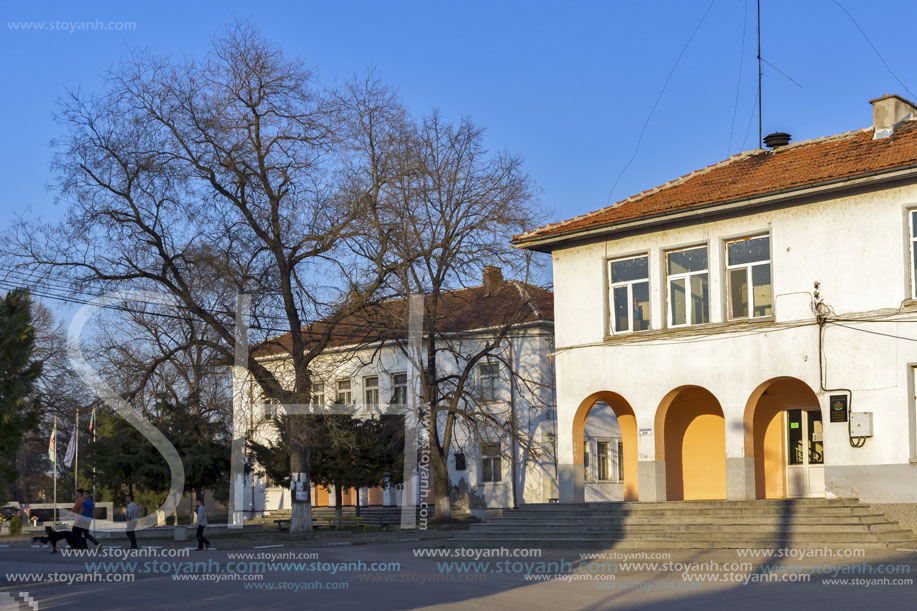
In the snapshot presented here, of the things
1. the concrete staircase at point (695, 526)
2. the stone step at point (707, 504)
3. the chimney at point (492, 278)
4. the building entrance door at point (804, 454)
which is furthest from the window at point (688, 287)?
the chimney at point (492, 278)

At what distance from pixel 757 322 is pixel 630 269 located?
390 cm

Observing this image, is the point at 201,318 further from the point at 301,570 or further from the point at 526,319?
the point at 526,319

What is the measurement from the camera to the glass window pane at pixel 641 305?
26016 millimetres

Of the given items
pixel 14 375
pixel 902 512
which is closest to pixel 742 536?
pixel 902 512

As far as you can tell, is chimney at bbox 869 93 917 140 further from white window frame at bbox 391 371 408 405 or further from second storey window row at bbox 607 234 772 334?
white window frame at bbox 391 371 408 405

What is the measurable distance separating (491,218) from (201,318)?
10308 millimetres

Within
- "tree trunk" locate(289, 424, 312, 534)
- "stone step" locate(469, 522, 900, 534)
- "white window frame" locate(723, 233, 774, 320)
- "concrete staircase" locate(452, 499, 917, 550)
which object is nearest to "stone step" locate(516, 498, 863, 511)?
"concrete staircase" locate(452, 499, 917, 550)

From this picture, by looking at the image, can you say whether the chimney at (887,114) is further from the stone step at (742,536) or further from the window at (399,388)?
the window at (399,388)

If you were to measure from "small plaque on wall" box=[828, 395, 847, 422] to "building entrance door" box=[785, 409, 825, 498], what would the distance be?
291 cm

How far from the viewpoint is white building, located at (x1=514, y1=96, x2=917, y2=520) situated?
2169cm

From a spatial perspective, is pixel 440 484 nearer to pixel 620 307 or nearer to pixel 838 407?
pixel 620 307

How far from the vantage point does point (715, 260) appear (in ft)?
80.8

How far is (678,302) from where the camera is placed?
2550 cm

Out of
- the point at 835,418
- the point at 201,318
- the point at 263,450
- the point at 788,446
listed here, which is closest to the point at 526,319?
the point at 263,450
